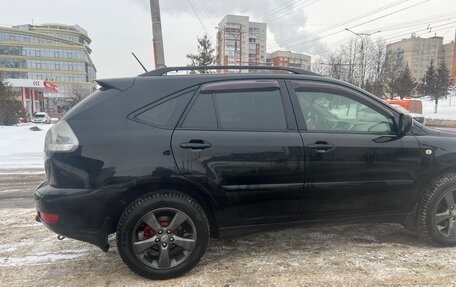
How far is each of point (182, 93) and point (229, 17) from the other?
36405mm

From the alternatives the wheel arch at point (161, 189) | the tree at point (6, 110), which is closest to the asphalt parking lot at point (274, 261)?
the wheel arch at point (161, 189)

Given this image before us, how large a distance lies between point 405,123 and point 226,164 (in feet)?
6.04

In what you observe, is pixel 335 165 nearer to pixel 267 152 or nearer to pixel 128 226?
pixel 267 152

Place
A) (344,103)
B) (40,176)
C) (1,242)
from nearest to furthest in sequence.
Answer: (344,103), (1,242), (40,176)

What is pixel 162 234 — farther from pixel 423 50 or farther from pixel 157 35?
pixel 423 50

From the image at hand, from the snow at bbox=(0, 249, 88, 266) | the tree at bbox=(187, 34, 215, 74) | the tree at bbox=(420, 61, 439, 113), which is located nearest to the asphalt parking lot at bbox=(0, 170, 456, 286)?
the snow at bbox=(0, 249, 88, 266)

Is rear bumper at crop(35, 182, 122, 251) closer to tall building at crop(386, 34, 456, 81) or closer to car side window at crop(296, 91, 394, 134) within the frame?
car side window at crop(296, 91, 394, 134)

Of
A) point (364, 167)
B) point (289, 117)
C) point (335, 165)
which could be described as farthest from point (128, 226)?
point (364, 167)

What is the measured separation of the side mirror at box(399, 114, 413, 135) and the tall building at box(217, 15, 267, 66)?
25.7 m

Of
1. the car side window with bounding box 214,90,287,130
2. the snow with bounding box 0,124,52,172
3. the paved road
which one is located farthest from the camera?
the snow with bounding box 0,124,52,172

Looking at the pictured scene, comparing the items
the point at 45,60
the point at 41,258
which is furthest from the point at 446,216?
the point at 45,60

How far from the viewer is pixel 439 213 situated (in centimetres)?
356

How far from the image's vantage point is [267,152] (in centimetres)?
307

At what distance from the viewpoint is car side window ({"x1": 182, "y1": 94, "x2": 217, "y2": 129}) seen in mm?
3050
